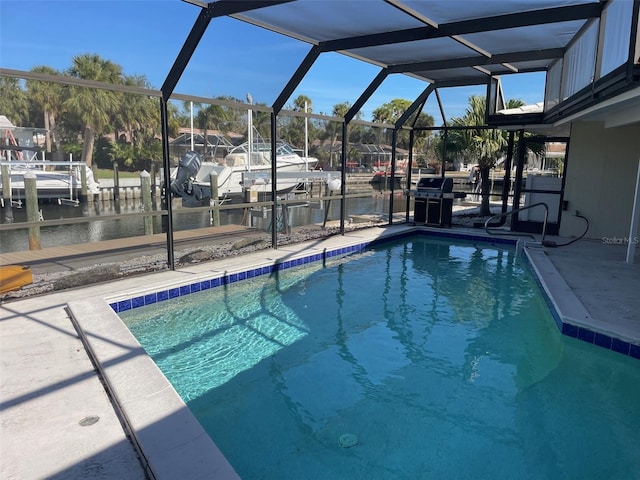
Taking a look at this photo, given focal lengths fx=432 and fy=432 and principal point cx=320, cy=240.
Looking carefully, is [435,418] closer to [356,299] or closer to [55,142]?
[356,299]

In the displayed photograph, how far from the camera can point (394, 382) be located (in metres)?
3.48

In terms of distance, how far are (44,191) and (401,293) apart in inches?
459

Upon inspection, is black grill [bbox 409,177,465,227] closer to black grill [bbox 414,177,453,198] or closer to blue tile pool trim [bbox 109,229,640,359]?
black grill [bbox 414,177,453,198]

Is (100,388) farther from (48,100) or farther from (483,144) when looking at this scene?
(483,144)

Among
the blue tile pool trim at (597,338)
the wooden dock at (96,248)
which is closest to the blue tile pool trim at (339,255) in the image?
the blue tile pool trim at (597,338)

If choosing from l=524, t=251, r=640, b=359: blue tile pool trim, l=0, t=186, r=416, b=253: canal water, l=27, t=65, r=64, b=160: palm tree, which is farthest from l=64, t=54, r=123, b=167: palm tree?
l=524, t=251, r=640, b=359: blue tile pool trim

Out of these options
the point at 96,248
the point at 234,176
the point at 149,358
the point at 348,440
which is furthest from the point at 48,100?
the point at 348,440

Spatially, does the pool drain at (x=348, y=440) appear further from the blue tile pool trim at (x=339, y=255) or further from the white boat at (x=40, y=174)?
the white boat at (x=40, y=174)

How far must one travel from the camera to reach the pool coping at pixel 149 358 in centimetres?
214

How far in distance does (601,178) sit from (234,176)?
904 cm

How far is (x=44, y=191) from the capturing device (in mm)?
12688

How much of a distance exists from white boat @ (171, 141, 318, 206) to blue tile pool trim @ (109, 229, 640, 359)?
3.90 m

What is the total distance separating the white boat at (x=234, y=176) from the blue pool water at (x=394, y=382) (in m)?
5.94

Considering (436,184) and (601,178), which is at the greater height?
(601,178)
